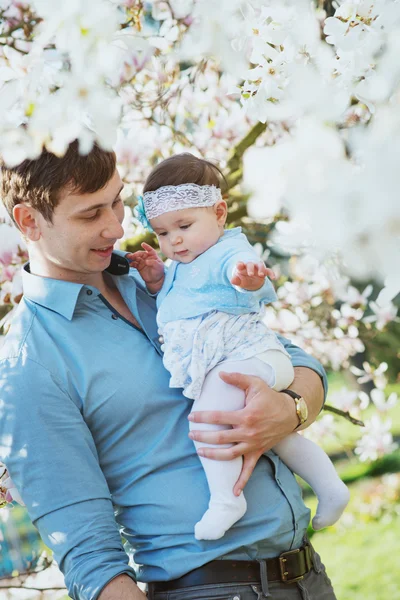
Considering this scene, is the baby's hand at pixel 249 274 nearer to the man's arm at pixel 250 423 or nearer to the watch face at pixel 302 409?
the man's arm at pixel 250 423

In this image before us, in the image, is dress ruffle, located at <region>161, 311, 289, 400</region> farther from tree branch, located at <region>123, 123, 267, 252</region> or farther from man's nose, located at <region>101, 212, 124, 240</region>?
tree branch, located at <region>123, 123, 267, 252</region>

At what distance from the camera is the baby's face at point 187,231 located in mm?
2021

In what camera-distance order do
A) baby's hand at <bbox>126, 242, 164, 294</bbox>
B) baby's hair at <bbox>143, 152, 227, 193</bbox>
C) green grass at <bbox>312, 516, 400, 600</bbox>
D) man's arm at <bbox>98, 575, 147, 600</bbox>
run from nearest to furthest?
man's arm at <bbox>98, 575, 147, 600</bbox>
baby's hair at <bbox>143, 152, 227, 193</bbox>
baby's hand at <bbox>126, 242, 164, 294</bbox>
green grass at <bbox>312, 516, 400, 600</bbox>

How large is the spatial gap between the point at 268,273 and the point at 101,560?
74 cm

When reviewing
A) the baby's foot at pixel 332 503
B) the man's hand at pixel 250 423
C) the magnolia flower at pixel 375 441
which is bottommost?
the magnolia flower at pixel 375 441

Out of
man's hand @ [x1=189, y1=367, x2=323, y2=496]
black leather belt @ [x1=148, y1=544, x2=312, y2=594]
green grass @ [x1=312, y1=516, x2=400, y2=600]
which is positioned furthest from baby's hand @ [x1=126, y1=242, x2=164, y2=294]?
green grass @ [x1=312, y1=516, x2=400, y2=600]

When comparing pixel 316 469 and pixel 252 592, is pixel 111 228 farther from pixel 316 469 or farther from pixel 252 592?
pixel 252 592

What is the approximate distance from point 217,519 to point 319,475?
0.40 metres

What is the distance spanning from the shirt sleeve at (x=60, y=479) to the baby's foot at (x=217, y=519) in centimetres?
19

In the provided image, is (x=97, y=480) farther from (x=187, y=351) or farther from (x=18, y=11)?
(x=18, y=11)

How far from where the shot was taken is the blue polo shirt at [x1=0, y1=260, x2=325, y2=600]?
1729mm

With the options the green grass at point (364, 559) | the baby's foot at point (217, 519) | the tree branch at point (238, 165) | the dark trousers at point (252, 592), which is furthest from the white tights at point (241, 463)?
the green grass at point (364, 559)

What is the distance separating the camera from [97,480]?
1753 mm

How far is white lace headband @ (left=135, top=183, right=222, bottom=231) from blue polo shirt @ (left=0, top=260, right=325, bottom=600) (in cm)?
27
